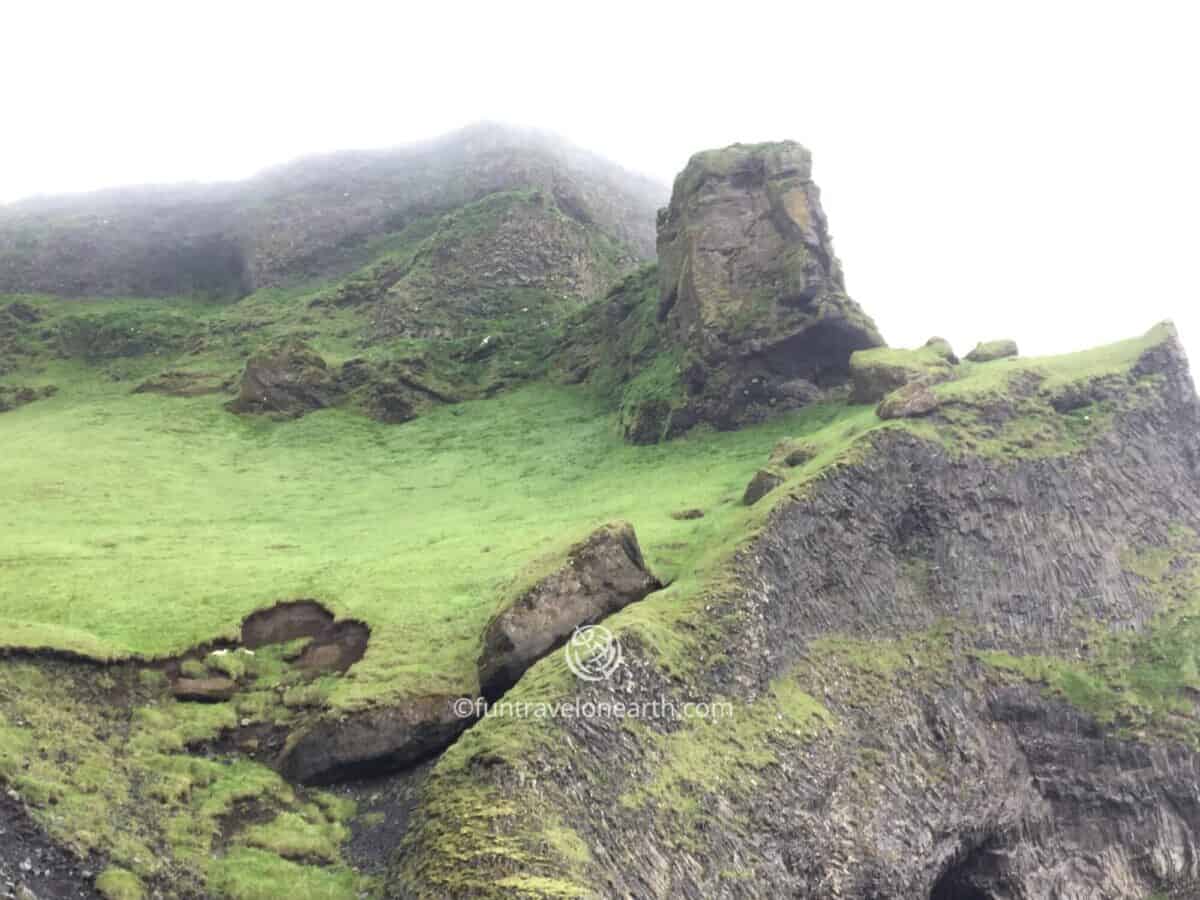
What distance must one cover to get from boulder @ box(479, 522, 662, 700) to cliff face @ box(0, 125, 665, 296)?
80.2 metres

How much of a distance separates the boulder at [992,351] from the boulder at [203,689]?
3880 centimetres

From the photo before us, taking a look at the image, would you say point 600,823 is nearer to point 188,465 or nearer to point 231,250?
point 188,465

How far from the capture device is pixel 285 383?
69.3 metres

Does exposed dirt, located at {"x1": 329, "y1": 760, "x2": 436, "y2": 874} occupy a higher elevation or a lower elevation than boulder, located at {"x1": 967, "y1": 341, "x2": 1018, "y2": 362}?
lower

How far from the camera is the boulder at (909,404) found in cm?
3631

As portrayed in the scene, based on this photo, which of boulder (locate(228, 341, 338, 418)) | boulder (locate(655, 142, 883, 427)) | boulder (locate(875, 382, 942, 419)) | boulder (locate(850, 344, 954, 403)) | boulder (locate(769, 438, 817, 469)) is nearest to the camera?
boulder (locate(875, 382, 942, 419))

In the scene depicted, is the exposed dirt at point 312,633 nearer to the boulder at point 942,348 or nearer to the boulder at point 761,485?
the boulder at point 761,485

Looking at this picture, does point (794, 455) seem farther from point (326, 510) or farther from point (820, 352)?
point (326, 510)

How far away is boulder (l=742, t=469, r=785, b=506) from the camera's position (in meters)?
35.5

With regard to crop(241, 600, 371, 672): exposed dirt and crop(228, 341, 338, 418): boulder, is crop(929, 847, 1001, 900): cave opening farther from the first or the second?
crop(228, 341, 338, 418): boulder

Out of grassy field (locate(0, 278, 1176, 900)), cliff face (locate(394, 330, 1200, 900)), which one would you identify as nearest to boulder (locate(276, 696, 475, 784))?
grassy field (locate(0, 278, 1176, 900))

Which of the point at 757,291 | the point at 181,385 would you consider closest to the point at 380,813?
the point at 757,291

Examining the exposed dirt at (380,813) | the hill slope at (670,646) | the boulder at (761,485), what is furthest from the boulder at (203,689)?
the boulder at (761,485)

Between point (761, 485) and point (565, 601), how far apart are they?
42.4ft
